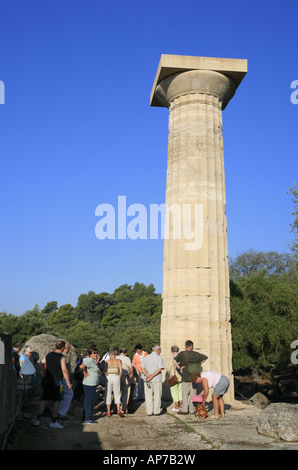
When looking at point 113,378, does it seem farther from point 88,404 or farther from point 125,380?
point 88,404

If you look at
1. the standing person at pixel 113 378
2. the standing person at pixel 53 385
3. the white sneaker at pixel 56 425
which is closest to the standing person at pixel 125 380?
the standing person at pixel 113 378

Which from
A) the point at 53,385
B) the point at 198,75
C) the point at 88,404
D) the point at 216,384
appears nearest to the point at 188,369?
the point at 216,384

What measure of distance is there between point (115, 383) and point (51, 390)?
186cm

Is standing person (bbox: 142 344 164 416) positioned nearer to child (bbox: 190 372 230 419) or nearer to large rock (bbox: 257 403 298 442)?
child (bbox: 190 372 230 419)

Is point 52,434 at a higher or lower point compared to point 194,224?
lower

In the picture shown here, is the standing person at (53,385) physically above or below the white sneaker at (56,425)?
above

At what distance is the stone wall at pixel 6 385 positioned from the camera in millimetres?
7613

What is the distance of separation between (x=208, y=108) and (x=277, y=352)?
13693 millimetres

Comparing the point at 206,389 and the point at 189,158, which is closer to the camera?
the point at 206,389

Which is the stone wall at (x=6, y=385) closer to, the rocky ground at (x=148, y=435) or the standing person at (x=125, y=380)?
the rocky ground at (x=148, y=435)

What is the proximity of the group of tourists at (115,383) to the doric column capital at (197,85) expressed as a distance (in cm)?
1025

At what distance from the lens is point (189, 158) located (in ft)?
50.9

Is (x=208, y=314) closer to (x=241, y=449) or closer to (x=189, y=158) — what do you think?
(x=189, y=158)

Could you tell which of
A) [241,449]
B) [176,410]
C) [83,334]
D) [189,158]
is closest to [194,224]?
[189,158]
